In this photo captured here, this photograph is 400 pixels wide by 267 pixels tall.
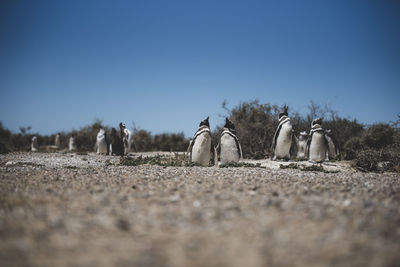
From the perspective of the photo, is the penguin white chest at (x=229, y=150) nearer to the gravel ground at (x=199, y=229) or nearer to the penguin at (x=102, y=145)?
the gravel ground at (x=199, y=229)

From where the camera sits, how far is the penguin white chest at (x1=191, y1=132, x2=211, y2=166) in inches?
340

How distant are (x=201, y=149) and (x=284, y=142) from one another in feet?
12.0

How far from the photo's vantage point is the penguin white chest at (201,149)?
8.62 m

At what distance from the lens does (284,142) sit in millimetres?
10250

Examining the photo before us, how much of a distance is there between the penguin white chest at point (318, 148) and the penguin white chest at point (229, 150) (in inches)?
128

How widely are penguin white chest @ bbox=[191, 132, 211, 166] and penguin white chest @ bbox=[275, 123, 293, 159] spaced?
3250 millimetres

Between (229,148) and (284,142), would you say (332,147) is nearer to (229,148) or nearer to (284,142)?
(284,142)

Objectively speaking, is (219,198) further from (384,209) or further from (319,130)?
(319,130)

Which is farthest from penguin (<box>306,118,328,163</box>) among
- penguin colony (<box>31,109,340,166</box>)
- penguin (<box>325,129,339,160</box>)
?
penguin (<box>325,129,339,160</box>)

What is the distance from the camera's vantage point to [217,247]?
2006 mm

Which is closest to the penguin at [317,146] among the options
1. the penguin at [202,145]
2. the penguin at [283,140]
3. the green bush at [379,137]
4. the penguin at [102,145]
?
the penguin at [283,140]

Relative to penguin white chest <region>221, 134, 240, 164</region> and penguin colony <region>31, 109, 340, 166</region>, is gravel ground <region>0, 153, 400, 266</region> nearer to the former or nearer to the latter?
penguin colony <region>31, 109, 340, 166</region>

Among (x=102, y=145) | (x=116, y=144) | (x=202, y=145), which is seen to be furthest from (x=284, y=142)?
(x=102, y=145)

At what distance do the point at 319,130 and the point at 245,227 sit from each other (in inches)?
353
